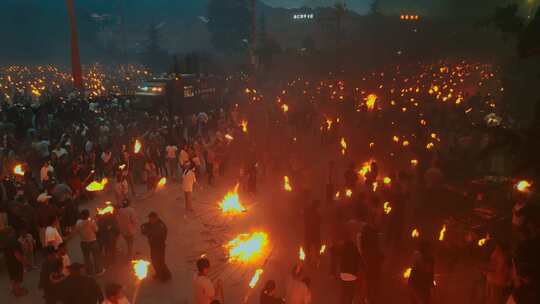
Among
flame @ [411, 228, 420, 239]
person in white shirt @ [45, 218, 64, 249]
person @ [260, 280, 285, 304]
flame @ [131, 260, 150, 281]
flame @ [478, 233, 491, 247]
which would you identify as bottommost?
flame @ [131, 260, 150, 281]

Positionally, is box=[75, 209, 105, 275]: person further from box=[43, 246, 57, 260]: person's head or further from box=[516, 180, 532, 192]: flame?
box=[516, 180, 532, 192]: flame

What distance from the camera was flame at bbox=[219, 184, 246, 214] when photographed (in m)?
14.1

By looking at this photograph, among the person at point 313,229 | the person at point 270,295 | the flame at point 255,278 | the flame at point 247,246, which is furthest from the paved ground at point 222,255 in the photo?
the person at point 270,295

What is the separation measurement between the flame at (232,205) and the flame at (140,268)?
394cm

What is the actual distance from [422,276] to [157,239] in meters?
5.19

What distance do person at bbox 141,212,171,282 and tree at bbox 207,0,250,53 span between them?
236 ft

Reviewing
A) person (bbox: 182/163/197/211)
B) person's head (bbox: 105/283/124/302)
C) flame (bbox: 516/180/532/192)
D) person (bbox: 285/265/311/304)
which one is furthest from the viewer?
person (bbox: 182/163/197/211)

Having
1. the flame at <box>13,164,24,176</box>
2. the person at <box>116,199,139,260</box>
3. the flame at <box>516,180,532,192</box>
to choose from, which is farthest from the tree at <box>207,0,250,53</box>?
the flame at <box>516,180,532,192</box>

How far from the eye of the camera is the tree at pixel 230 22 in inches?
3108

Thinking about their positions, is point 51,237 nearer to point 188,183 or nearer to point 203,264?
point 203,264

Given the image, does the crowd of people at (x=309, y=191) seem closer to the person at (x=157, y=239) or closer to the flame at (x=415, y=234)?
the person at (x=157, y=239)

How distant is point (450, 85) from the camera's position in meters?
35.2

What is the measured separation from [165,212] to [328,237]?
5.23 meters

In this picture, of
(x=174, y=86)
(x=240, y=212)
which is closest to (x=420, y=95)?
(x=174, y=86)
